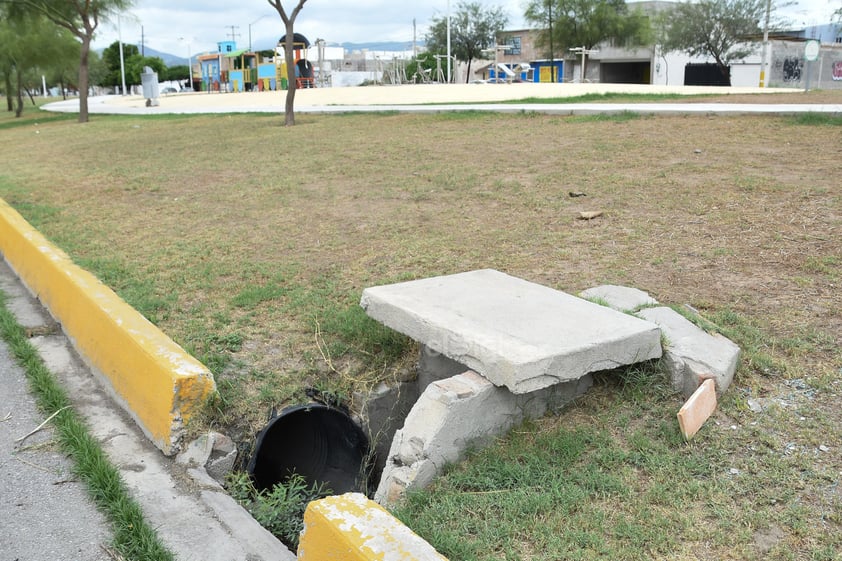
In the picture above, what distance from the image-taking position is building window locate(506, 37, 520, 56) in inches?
2745

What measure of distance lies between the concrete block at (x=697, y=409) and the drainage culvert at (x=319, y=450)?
5.62ft

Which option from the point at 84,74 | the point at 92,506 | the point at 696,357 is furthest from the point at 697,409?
the point at 84,74

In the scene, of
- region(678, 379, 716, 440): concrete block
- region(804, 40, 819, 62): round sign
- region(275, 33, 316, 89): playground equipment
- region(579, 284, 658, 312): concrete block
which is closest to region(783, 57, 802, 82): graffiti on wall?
region(275, 33, 316, 89): playground equipment

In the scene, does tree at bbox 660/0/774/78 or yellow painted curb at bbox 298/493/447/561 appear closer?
yellow painted curb at bbox 298/493/447/561

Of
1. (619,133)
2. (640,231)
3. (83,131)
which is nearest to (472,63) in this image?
(83,131)

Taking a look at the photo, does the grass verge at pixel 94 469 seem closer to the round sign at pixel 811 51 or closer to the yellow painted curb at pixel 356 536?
the yellow painted curb at pixel 356 536

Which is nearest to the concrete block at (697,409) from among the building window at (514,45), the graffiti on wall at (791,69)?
the graffiti on wall at (791,69)

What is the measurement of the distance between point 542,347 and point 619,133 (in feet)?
27.9

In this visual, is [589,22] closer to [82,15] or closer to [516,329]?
[82,15]

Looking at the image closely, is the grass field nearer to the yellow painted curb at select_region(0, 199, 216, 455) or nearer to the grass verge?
the yellow painted curb at select_region(0, 199, 216, 455)

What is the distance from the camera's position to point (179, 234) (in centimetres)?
782

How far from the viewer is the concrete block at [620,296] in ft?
14.8

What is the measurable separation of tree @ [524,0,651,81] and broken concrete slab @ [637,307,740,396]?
2020 inches

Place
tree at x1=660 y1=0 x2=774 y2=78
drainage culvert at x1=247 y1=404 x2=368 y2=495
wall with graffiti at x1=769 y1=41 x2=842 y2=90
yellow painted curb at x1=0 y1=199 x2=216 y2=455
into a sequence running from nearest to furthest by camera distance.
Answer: yellow painted curb at x1=0 y1=199 x2=216 y2=455, drainage culvert at x1=247 y1=404 x2=368 y2=495, wall with graffiti at x1=769 y1=41 x2=842 y2=90, tree at x1=660 y1=0 x2=774 y2=78
